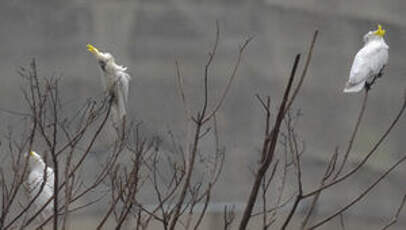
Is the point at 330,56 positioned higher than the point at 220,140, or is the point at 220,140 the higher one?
the point at 330,56

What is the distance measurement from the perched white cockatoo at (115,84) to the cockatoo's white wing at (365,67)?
2.77 feet

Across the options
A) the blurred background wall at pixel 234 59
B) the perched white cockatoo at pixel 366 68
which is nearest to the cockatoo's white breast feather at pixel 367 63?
the perched white cockatoo at pixel 366 68

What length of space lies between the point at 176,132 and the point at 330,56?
3.52 feet

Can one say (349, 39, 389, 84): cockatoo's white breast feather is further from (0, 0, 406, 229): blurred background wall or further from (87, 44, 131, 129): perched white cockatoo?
(0, 0, 406, 229): blurred background wall

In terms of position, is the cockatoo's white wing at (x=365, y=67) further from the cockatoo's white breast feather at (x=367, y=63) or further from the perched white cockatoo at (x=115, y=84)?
the perched white cockatoo at (x=115, y=84)

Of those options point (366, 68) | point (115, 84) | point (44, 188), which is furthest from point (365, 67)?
point (44, 188)

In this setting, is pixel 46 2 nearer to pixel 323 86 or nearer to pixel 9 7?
pixel 9 7

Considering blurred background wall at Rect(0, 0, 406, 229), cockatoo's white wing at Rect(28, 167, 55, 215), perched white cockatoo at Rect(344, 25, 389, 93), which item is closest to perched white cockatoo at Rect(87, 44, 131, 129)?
cockatoo's white wing at Rect(28, 167, 55, 215)

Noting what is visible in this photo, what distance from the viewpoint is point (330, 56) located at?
4.77m

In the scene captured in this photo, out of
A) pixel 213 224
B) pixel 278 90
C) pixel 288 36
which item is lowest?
pixel 213 224

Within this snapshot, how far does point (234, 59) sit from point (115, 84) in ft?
6.55

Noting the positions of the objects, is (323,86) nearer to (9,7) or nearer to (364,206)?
(364,206)

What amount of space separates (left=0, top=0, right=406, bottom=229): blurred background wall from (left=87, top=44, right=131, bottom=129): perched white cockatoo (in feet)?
4.66

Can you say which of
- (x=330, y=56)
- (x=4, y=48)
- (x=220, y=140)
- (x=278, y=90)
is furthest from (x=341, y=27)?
(x=4, y=48)
